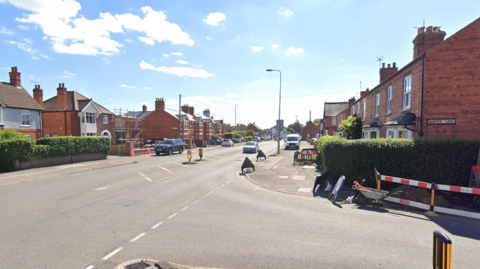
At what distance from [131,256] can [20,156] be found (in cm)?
1728

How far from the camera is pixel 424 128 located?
1095 cm

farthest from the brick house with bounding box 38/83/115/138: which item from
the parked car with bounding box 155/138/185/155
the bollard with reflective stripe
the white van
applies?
the bollard with reflective stripe

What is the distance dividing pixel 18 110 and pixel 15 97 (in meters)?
1.87

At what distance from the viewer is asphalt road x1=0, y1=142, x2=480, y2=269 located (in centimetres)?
464

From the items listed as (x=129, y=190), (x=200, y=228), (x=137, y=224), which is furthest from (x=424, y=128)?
(x=129, y=190)

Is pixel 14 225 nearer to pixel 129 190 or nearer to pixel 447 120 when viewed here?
pixel 129 190

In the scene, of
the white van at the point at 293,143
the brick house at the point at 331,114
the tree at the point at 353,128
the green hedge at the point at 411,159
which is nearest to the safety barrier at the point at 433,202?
the green hedge at the point at 411,159

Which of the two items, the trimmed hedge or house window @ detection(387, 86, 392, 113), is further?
the trimmed hedge

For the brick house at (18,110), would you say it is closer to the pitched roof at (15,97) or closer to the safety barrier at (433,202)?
the pitched roof at (15,97)

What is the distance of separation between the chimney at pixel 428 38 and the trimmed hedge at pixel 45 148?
25.2 metres

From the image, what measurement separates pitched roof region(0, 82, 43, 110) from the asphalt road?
2190 centimetres

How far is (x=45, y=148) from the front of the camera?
18.1 meters

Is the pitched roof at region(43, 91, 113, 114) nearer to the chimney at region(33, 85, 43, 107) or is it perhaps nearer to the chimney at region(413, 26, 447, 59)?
the chimney at region(33, 85, 43, 107)

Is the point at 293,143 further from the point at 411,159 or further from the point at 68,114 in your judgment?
the point at 68,114
